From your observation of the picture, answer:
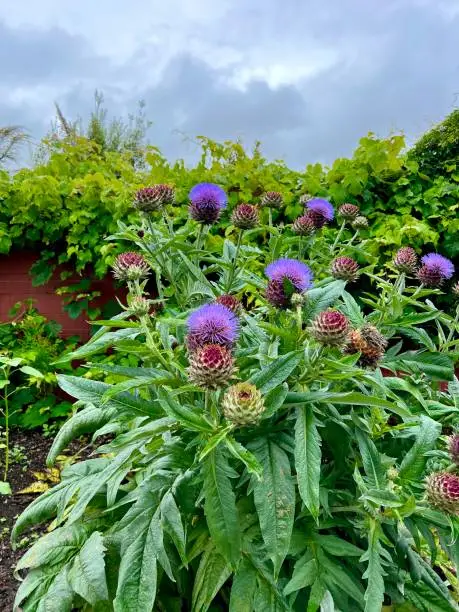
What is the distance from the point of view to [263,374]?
1.32 meters

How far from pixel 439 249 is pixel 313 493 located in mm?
2641

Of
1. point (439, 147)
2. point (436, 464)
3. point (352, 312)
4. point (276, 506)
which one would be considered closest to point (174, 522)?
point (276, 506)

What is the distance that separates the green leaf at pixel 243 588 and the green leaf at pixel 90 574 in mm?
322

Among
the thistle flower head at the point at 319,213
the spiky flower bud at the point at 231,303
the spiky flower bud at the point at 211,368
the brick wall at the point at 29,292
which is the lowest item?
the brick wall at the point at 29,292

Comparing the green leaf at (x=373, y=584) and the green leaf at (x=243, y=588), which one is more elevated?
the green leaf at (x=373, y=584)

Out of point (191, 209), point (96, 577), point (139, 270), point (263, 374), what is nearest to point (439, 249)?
point (191, 209)

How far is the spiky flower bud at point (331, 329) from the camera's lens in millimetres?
1323

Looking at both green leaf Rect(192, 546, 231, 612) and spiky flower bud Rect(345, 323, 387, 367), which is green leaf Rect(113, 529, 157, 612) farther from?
spiky flower bud Rect(345, 323, 387, 367)

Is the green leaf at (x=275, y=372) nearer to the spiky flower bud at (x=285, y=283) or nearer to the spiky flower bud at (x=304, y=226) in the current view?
the spiky flower bud at (x=285, y=283)

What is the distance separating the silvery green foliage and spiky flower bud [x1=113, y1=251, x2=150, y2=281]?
0.19 m

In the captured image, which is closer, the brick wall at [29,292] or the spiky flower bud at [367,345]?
the spiky flower bud at [367,345]

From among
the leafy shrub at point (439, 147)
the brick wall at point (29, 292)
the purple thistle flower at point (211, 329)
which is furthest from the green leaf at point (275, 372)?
the brick wall at point (29, 292)

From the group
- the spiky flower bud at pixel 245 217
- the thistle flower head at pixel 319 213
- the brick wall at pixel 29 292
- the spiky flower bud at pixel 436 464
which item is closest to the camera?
the spiky flower bud at pixel 436 464

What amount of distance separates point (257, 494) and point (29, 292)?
11.3 ft
